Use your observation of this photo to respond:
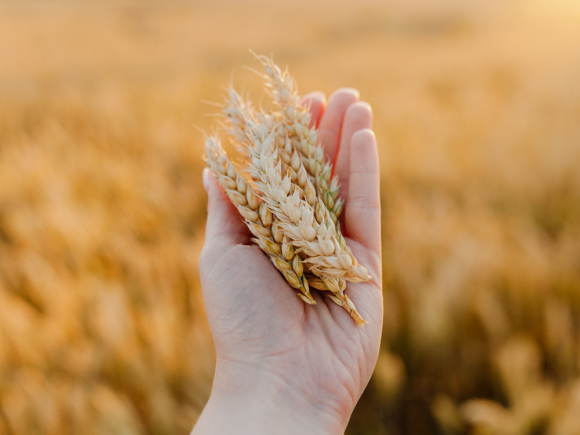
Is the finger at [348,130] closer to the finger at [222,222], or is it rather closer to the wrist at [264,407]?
the finger at [222,222]

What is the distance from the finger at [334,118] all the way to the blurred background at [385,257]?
0.53 meters

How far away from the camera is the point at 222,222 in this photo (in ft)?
3.86

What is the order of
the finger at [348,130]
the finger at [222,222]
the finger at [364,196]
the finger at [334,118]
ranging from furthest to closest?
1. the finger at [334,118]
2. the finger at [348,130]
3. the finger at [364,196]
4. the finger at [222,222]

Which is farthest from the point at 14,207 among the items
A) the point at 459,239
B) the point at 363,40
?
the point at 363,40

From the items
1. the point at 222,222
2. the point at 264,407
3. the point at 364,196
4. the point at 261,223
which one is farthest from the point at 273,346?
the point at 364,196

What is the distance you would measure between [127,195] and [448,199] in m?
1.79

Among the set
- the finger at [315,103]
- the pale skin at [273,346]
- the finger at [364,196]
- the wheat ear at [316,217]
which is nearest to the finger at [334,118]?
the finger at [315,103]

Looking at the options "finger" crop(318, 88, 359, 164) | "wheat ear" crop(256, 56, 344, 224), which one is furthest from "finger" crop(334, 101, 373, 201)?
"wheat ear" crop(256, 56, 344, 224)

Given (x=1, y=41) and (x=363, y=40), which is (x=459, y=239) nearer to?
(x=1, y=41)

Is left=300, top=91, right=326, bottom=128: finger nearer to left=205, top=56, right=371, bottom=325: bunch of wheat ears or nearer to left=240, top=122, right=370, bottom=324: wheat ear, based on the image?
left=205, top=56, right=371, bottom=325: bunch of wheat ears

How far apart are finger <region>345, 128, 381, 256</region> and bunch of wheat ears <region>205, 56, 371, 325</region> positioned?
13cm

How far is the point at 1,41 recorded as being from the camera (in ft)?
18.4

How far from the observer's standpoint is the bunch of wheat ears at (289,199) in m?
0.88

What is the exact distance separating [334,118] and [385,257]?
2.19 ft
